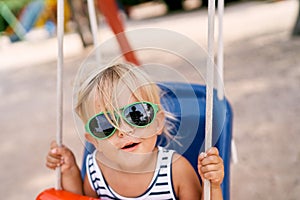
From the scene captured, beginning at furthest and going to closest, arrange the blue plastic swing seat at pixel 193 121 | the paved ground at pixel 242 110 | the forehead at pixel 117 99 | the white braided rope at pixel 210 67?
the paved ground at pixel 242 110
the blue plastic swing seat at pixel 193 121
the forehead at pixel 117 99
the white braided rope at pixel 210 67

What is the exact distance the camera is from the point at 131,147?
0.87 metres

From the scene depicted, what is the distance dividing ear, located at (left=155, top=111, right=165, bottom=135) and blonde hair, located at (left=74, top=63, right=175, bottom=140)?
0.11 feet

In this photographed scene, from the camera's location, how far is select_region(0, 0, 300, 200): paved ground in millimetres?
1835

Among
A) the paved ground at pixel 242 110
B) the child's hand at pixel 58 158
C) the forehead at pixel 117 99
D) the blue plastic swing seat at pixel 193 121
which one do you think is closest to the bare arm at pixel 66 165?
the child's hand at pixel 58 158

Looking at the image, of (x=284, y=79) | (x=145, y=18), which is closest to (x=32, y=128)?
(x=284, y=79)

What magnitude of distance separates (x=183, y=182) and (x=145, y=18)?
228 inches

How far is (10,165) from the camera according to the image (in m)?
2.29

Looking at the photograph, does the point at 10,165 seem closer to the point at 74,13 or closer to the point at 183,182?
the point at 183,182

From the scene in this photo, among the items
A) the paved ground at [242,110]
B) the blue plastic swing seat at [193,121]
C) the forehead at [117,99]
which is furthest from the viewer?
the paved ground at [242,110]

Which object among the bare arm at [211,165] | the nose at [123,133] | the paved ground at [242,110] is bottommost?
the paved ground at [242,110]

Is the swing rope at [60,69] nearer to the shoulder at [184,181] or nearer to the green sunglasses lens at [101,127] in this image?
the green sunglasses lens at [101,127]

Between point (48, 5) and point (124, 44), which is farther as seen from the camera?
point (48, 5)

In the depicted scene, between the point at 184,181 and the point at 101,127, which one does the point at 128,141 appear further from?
the point at 184,181

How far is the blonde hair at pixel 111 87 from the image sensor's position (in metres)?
0.88
